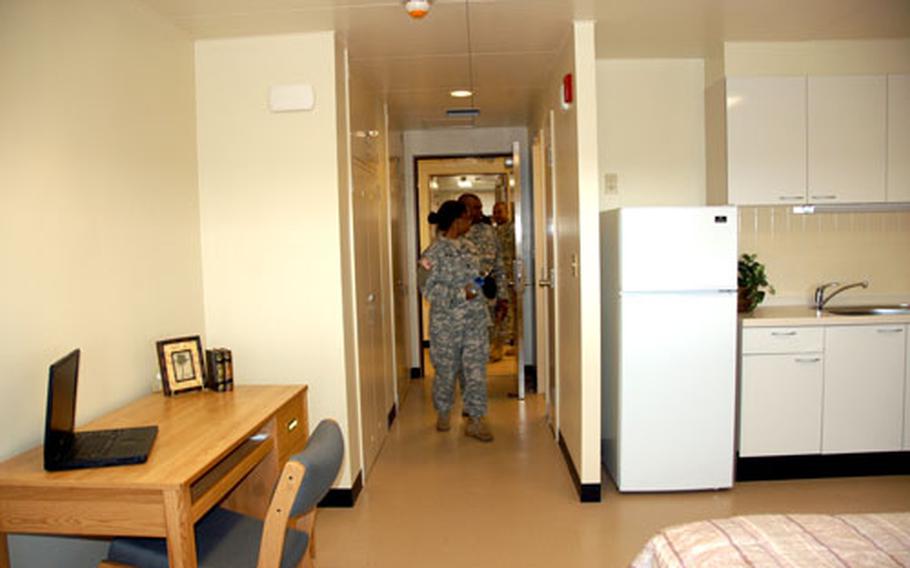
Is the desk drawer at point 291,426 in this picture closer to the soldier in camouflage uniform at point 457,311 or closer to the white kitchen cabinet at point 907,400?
the soldier in camouflage uniform at point 457,311

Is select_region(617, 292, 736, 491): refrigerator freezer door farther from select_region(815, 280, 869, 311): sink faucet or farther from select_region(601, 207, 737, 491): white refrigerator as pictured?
select_region(815, 280, 869, 311): sink faucet

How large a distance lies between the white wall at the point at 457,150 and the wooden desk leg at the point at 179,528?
4.24 m

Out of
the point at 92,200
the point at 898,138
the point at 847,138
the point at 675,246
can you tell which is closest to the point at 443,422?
the point at 675,246

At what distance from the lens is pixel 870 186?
10.8 feet

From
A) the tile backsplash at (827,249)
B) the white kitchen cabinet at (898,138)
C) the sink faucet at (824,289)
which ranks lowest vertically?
the sink faucet at (824,289)

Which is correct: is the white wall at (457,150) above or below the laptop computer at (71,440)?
above

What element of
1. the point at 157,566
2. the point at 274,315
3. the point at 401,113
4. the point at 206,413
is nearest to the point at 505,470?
the point at 274,315

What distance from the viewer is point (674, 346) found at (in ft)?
9.53

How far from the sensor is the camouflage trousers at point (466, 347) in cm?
396

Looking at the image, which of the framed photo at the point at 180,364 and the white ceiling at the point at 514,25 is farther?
the white ceiling at the point at 514,25

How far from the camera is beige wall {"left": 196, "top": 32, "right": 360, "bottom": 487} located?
9.36 ft

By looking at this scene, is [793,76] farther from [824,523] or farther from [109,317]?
[109,317]

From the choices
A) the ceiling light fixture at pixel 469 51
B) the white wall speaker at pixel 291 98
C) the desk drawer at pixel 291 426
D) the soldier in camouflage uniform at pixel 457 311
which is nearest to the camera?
the desk drawer at pixel 291 426

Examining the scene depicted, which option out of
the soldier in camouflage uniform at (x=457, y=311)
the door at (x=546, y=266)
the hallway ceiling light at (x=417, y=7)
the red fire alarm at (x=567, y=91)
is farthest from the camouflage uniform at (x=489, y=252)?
the hallway ceiling light at (x=417, y=7)
